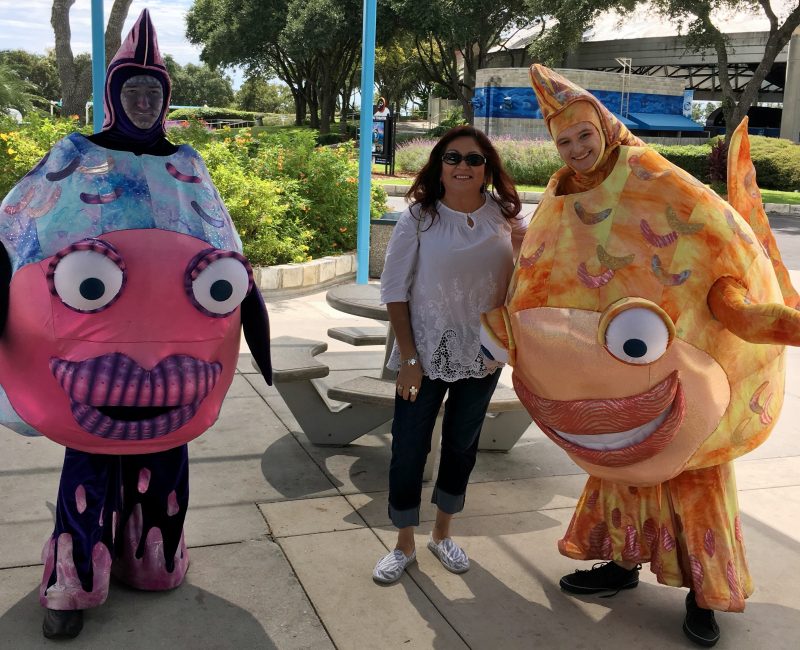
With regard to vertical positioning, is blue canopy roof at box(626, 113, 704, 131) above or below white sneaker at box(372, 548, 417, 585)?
above

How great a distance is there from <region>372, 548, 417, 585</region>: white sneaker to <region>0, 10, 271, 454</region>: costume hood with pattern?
3.36 ft

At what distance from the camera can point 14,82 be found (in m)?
16.8

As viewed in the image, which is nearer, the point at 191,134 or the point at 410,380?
the point at 410,380

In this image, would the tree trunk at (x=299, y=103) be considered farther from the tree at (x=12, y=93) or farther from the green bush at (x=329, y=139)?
the tree at (x=12, y=93)

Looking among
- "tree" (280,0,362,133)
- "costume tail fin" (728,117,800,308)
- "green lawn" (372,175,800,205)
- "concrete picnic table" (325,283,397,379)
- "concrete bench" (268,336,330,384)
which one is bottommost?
"green lawn" (372,175,800,205)

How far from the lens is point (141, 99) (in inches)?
110

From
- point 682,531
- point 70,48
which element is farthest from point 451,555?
point 70,48

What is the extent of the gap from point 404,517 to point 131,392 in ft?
4.15

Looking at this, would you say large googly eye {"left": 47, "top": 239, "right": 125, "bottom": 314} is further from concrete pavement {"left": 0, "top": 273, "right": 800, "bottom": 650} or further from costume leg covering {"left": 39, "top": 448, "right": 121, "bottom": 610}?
concrete pavement {"left": 0, "top": 273, "right": 800, "bottom": 650}

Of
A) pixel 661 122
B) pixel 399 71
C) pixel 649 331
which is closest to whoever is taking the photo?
pixel 649 331

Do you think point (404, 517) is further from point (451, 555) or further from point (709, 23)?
point (709, 23)

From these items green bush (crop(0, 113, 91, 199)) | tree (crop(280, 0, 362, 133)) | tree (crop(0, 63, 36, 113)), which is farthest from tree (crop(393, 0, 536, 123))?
green bush (crop(0, 113, 91, 199))

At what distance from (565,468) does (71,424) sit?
9.44 ft

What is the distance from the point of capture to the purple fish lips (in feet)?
8.49
